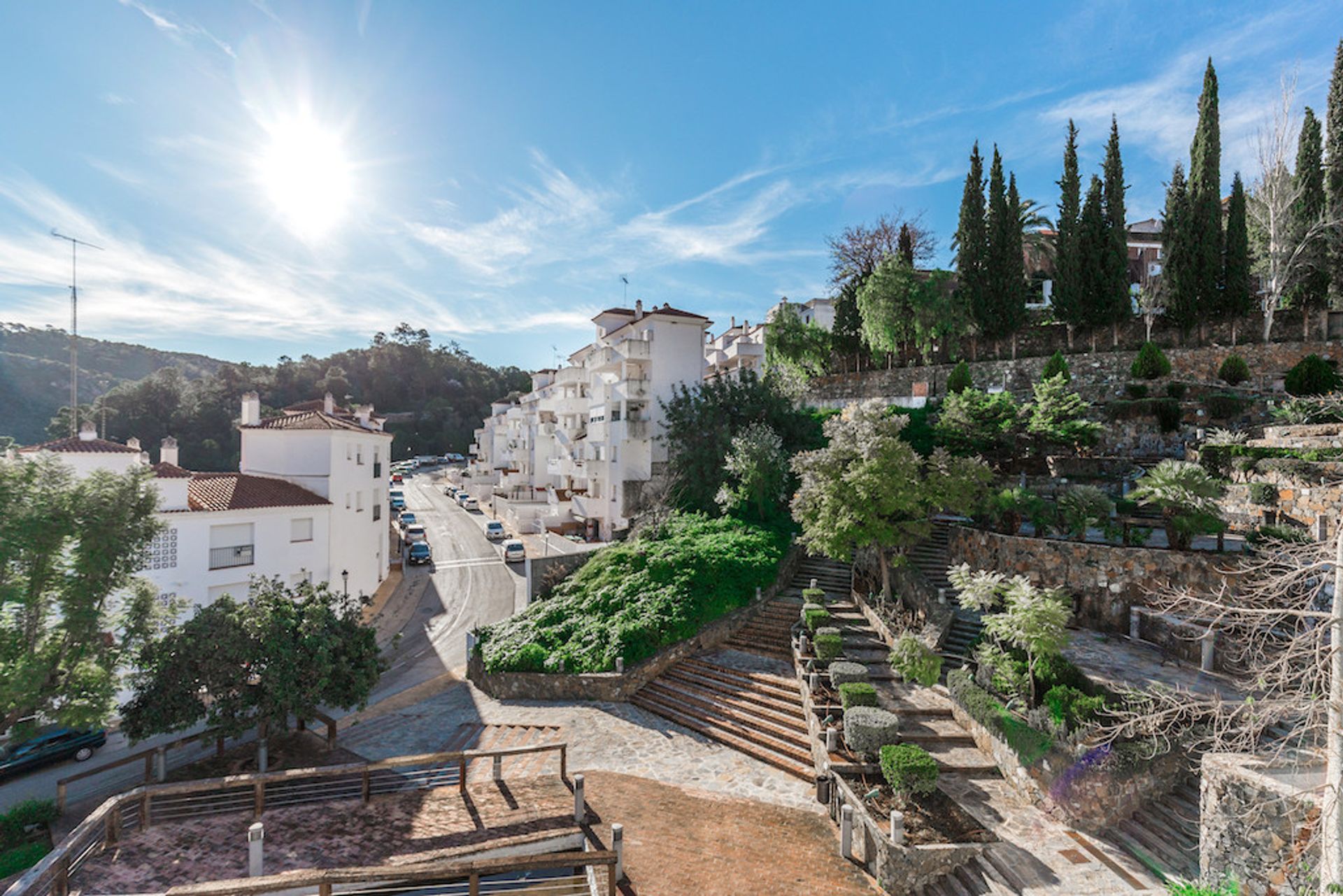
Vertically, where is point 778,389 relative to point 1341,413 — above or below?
above

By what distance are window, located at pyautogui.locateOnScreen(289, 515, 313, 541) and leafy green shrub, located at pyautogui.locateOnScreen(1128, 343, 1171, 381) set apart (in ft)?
135

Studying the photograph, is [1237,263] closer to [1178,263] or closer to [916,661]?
[1178,263]

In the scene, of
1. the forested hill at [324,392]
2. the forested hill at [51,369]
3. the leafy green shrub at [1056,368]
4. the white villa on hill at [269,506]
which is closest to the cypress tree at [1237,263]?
the leafy green shrub at [1056,368]

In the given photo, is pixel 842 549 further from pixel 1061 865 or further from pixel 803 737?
pixel 1061 865

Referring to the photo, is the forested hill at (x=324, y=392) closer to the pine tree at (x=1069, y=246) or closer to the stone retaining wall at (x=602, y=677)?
the stone retaining wall at (x=602, y=677)

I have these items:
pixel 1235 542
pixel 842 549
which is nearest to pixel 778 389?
pixel 842 549

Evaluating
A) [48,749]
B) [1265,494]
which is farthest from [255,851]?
[1265,494]

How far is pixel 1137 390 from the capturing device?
2941 centimetres

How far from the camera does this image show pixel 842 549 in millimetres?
20344

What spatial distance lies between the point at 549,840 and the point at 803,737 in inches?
293

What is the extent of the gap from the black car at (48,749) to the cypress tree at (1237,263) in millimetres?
50271

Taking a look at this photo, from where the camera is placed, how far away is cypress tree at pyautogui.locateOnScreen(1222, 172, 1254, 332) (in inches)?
1212

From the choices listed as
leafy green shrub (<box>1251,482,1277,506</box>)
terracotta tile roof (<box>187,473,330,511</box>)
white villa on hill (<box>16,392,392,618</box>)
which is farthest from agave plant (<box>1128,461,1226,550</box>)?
terracotta tile roof (<box>187,473,330,511</box>)

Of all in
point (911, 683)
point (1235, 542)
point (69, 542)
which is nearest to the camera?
point (69, 542)
